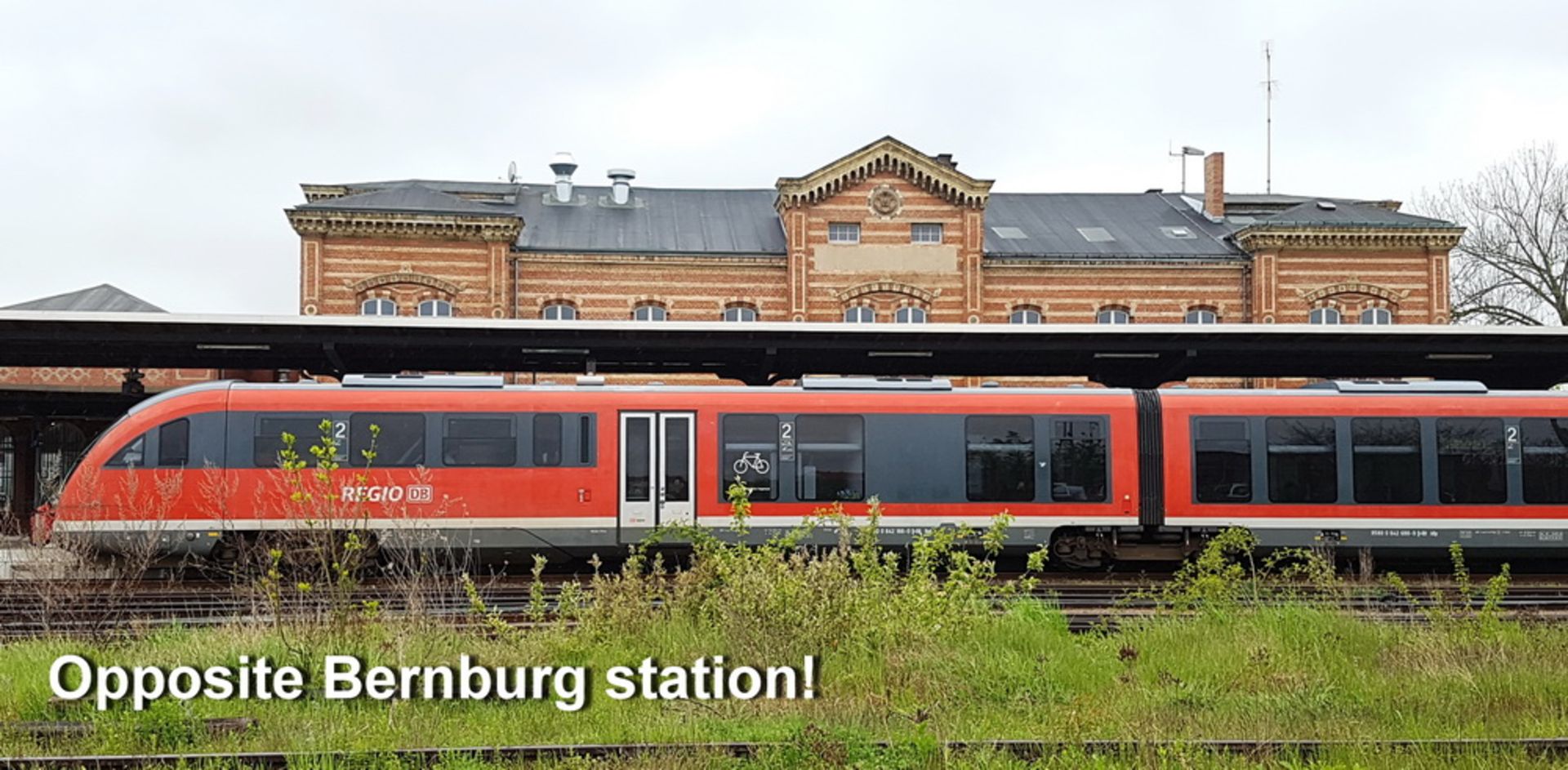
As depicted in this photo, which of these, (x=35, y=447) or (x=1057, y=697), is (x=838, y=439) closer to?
(x=1057, y=697)

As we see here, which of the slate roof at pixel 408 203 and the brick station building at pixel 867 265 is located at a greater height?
the slate roof at pixel 408 203

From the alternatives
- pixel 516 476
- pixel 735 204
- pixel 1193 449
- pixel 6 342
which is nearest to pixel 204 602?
pixel 516 476

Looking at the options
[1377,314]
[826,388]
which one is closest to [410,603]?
[826,388]

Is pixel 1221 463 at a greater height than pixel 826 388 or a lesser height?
lesser

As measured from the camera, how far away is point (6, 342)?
749 inches

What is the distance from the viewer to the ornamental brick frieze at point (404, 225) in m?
30.7

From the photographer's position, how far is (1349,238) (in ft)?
108

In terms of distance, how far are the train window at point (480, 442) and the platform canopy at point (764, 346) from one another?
3.33 m

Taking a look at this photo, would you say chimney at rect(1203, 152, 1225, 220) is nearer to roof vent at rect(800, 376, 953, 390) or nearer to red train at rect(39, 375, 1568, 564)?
red train at rect(39, 375, 1568, 564)

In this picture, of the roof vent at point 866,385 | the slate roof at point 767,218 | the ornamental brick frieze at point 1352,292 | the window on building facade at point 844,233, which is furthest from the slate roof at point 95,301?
the ornamental brick frieze at point 1352,292

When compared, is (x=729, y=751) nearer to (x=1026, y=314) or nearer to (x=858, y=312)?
(x=858, y=312)

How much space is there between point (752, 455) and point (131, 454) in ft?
25.0

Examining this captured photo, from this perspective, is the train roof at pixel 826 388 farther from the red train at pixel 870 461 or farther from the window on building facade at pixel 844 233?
the window on building facade at pixel 844 233

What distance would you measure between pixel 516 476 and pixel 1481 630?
417 inches
